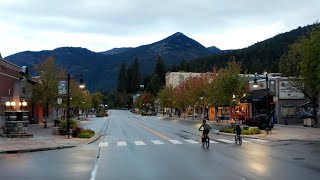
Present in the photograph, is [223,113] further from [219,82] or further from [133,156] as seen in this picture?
[133,156]

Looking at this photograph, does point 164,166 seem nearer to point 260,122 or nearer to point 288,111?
point 260,122

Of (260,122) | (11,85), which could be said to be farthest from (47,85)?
(260,122)

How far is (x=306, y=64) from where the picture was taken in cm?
4475

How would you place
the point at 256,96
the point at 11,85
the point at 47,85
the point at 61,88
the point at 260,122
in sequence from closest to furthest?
the point at 61,88
the point at 260,122
the point at 11,85
the point at 47,85
the point at 256,96

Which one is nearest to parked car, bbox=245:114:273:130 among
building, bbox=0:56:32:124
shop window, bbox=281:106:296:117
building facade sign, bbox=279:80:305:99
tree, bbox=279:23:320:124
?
tree, bbox=279:23:320:124

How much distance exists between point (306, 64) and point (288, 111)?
1842cm

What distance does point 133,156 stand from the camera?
2284cm

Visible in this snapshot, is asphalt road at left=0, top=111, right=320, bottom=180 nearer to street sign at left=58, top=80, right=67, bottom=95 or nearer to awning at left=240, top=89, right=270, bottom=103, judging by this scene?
Result: street sign at left=58, top=80, right=67, bottom=95

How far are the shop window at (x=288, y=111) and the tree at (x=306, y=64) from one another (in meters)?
3.06

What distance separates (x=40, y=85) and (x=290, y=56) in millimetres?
32060

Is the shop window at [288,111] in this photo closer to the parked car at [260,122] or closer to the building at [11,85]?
the parked car at [260,122]

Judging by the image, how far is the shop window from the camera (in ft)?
203

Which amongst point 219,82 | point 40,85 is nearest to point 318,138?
point 219,82

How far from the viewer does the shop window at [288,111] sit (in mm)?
61781
